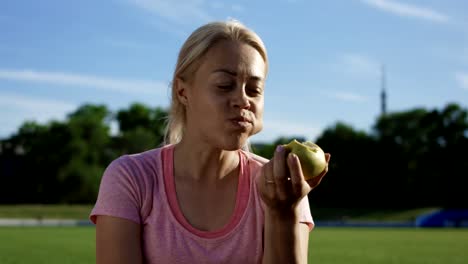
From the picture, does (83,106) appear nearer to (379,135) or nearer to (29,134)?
(29,134)

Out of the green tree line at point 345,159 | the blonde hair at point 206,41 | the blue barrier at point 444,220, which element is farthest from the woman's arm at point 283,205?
the green tree line at point 345,159

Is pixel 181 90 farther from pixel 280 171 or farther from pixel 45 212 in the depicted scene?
pixel 45 212

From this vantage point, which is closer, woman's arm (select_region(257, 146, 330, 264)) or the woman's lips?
woman's arm (select_region(257, 146, 330, 264))

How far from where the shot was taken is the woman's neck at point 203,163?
12.8ft

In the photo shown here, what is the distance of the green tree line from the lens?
259 ft

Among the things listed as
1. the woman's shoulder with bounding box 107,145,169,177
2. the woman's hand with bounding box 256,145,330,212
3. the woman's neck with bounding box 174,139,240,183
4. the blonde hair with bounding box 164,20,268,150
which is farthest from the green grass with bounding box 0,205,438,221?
the woman's hand with bounding box 256,145,330,212

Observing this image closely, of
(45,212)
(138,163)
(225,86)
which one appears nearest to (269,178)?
(225,86)

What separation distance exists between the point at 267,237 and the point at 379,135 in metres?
87.4

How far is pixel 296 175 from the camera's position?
3361 millimetres

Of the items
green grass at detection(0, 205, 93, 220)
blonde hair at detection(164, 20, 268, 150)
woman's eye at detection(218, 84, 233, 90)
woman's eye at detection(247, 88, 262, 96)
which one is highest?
blonde hair at detection(164, 20, 268, 150)

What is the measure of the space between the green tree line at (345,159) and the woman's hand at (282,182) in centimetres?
7454

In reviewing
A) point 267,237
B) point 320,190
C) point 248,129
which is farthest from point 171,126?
point 320,190

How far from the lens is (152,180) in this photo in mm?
3902

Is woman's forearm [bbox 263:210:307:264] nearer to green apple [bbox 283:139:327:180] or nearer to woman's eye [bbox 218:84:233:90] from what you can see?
green apple [bbox 283:139:327:180]
